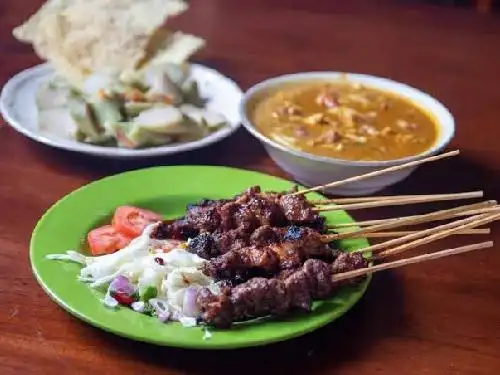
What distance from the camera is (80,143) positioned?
1.70 m

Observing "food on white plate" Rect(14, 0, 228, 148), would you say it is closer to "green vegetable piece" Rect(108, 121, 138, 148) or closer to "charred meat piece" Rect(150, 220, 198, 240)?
"green vegetable piece" Rect(108, 121, 138, 148)

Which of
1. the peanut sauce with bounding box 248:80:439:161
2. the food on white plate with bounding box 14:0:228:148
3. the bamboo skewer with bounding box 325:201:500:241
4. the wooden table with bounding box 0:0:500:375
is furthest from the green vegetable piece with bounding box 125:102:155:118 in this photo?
the bamboo skewer with bounding box 325:201:500:241

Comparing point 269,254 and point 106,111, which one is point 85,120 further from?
point 269,254

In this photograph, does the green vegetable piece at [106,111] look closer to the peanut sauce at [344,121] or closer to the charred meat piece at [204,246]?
the peanut sauce at [344,121]

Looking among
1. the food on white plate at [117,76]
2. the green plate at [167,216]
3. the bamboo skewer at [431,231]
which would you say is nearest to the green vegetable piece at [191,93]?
the food on white plate at [117,76]

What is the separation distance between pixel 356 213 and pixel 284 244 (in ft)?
1.04

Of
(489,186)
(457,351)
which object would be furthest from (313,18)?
(457,351)

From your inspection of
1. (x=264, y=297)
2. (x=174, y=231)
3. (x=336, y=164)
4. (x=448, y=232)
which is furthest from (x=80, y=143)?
(x=448, y=232)

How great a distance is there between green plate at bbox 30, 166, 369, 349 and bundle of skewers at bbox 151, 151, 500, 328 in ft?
0.09

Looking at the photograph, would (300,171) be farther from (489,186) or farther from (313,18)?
(313,18)

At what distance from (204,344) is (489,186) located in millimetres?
865

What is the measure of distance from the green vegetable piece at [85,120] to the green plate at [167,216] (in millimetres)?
201

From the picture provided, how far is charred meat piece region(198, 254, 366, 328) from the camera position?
1.19 m

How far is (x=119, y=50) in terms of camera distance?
78.9 inches
